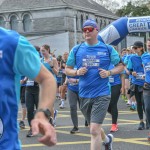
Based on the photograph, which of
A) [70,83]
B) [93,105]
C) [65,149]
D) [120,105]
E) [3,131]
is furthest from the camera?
[120,105]

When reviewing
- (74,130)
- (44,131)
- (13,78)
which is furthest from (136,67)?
(44,131)

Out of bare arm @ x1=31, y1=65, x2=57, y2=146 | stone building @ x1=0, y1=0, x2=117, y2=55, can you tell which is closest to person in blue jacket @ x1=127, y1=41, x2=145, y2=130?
bare arm @ x1=31, y1=65, x2=57, y2=146

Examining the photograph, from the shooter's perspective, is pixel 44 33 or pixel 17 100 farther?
pixel 44 33

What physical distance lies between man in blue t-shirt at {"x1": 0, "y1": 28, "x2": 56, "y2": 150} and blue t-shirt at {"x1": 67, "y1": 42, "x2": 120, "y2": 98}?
12.3ft

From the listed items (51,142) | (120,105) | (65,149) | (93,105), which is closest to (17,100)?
(51,142)

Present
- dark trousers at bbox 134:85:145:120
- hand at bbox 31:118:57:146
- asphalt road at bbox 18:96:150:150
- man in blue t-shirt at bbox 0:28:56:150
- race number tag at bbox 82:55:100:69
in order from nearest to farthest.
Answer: hand at bbox 31:118:57:146 → man in blue t-shirt at bbox 0:28:56:150 → race number tag at bbox 82:55:100:69 → asphalt road at bbox 18:96:150:150 → dark trousers at bbox 134:85:145:120

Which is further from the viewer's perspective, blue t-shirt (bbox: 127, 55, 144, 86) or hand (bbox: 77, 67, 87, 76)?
blue t-shirt (bbox: 127, 55, 144, 86)

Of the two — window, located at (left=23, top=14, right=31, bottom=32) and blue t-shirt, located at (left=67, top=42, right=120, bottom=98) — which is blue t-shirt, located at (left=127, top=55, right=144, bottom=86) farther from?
window, located at (left=23, top=14, right=31, bottom=32)

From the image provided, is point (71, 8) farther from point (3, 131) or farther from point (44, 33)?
point (3, 131)

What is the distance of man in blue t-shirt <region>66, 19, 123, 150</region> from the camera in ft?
22.4

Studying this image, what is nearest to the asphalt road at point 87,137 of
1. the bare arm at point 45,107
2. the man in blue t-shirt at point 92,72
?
the man in blue t-shirt at point 92,72

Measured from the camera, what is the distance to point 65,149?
804 centimetres

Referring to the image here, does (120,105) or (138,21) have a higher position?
(138,21)

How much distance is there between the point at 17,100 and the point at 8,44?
363 millimetres
